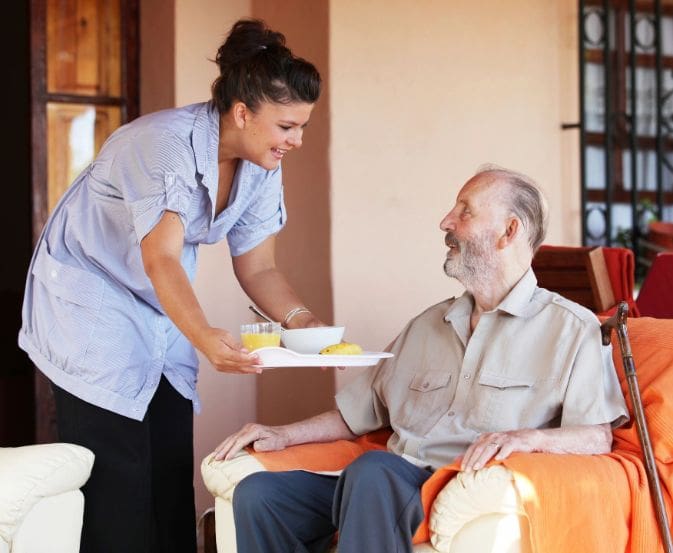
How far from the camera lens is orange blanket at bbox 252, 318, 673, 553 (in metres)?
2.11

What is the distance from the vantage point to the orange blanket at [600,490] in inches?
83.0

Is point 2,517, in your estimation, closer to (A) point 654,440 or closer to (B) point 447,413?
(B) point 447,413

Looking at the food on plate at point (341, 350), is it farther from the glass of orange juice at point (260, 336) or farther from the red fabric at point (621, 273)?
A: the red fabric at point (621, 273)

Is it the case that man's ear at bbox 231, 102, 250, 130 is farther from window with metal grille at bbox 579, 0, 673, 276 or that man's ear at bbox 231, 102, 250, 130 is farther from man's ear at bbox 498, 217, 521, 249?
window with metal grille at bbox 579, 0, 673, 276

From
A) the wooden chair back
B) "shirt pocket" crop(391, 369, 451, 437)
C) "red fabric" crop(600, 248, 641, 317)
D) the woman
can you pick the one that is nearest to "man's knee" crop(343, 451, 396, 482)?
"shirt pocket" crop(391, 369, 451, 437)

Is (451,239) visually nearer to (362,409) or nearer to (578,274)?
(362,409)

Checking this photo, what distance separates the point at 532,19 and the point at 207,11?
3.93ft

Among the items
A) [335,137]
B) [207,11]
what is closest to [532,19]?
[335,137]

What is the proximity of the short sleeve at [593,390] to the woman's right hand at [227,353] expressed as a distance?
0.72 metres

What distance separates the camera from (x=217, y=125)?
2.48 m

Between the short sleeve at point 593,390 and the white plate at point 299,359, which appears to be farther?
the short sleeve at point 593,390

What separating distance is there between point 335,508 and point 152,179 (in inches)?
31.1

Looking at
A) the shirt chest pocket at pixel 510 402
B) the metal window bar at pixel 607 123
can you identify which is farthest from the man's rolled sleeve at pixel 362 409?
the metal window bar at pixel 607 123

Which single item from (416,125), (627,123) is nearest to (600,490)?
(416,125)
